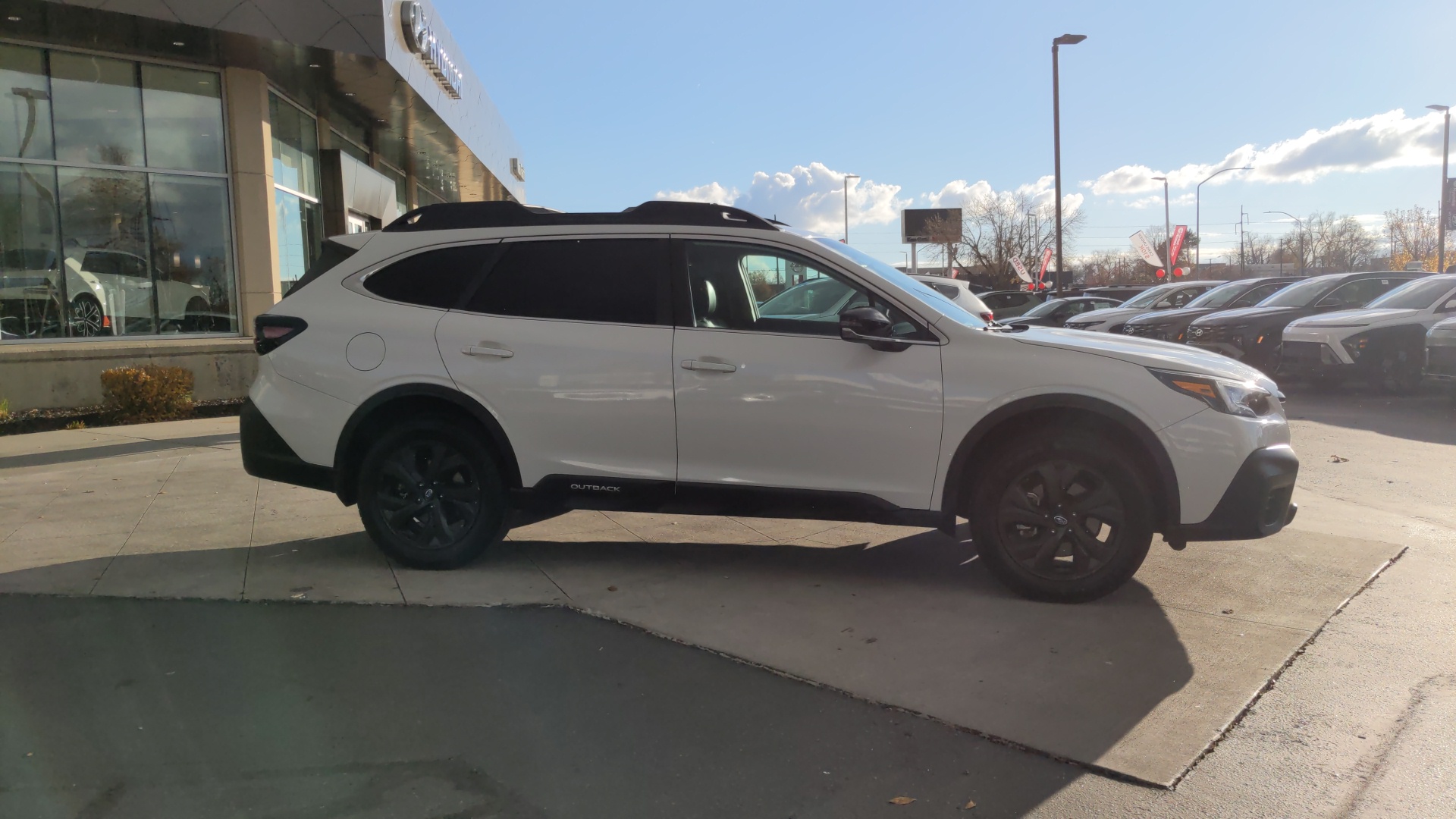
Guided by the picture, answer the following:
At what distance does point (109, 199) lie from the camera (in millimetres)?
13078

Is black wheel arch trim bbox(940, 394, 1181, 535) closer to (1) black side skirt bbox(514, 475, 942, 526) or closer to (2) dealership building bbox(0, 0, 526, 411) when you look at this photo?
(1) black side skirt bbox(514, 475, 942, 526)

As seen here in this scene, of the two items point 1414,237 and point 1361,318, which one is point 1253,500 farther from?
point 1414,237

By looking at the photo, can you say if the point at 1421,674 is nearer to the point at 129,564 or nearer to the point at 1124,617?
the point at 1124,617

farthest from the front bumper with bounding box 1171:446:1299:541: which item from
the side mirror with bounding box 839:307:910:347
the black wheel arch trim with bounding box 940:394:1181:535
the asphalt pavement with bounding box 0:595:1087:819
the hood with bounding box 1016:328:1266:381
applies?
the asphalt pavement with bounding box 0:595:1087:819

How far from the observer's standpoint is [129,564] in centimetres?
551

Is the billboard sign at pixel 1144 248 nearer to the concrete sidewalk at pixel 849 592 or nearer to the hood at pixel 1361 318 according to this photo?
the hood at pixel 1361 318

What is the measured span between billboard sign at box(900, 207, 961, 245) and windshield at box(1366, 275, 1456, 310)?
43512 millimetres

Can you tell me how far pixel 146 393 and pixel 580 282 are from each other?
907cm

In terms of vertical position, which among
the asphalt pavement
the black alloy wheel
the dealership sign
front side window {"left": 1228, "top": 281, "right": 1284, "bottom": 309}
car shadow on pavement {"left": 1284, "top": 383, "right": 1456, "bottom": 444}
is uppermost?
the dealership sign

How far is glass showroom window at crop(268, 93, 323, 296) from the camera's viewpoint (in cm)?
1532

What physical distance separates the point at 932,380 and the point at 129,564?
14.4 feet

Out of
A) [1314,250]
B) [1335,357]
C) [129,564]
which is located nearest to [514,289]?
[129,564]

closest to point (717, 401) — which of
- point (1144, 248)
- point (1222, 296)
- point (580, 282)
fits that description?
point (580, 282)

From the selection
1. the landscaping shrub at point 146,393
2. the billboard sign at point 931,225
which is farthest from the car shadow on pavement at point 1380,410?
the billboard sign at point 931,225
